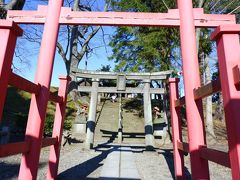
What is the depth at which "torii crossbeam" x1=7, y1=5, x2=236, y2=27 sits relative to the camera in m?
2.72

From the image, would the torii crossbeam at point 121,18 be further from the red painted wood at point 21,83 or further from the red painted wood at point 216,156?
the red painted wood at point 216,156

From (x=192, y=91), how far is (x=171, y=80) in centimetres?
124

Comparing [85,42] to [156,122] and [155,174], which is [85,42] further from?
[155,174]

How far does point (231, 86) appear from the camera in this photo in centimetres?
128

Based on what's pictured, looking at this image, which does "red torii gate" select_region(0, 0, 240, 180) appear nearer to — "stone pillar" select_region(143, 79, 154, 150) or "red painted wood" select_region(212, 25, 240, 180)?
"red painted wood" select_region(212, 25, 240, 180)

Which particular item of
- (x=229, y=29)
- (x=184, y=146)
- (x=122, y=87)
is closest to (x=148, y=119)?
(x=122, y=87)

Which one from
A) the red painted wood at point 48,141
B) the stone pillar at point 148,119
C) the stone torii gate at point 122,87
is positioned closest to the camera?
the red painted wood at point 48,141

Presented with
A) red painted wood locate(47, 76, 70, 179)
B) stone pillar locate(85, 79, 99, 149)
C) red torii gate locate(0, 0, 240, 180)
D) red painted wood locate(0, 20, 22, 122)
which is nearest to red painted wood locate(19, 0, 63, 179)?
red torii gate locate(0, 0, 240, 180)

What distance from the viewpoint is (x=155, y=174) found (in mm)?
4219

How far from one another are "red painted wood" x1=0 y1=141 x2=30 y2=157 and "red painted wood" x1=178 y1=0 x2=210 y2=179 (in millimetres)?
1462

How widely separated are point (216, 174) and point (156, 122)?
447 cm

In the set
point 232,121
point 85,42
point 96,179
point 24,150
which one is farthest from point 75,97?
point 232,121

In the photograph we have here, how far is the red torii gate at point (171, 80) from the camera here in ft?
4.37

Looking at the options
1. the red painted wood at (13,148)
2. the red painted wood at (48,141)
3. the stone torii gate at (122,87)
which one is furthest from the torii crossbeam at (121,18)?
the stone torii gate at (122,87)
